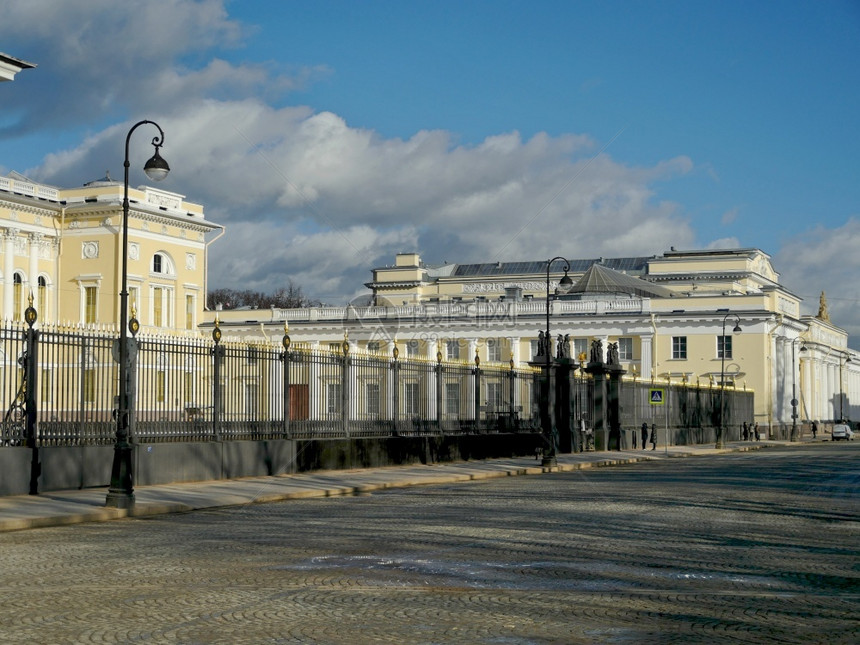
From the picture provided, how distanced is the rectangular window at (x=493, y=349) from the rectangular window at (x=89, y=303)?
1322 inches

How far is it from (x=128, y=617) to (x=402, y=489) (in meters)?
17.5

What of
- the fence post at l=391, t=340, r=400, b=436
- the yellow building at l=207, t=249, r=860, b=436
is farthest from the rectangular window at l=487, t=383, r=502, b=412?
the yellow building at l=207, t=249, r=860, b=436

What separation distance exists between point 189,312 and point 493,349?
88.2 feet

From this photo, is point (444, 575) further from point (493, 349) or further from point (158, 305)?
point (493, 349)

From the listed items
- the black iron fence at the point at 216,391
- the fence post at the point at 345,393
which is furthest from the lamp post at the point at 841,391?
the fence post at the point at 345,393

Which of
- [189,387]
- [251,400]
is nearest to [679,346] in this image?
[251,400]

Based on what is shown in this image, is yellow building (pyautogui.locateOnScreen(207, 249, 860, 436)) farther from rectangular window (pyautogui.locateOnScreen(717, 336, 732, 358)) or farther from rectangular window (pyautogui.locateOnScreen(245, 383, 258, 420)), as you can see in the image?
rectangular window (pyautogui.locateOnScreen(245, 383, 258, 420))

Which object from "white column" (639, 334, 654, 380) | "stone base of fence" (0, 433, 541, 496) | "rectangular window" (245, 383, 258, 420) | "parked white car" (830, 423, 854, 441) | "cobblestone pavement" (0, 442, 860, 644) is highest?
"white column" (639, 334, 654, 380)

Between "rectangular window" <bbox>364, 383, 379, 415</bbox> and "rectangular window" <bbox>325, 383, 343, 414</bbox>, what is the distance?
1.39 m

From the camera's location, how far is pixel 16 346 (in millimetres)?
22203

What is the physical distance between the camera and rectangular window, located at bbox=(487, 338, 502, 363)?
101 metres

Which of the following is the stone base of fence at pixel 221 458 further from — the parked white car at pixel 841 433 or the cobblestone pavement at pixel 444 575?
the parked white car at pixel 841 433

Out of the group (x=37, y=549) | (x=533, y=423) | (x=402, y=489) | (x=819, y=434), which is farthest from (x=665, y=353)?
(x=37, y=549)

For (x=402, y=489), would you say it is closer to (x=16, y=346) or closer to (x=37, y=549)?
(x=16, y=346)
